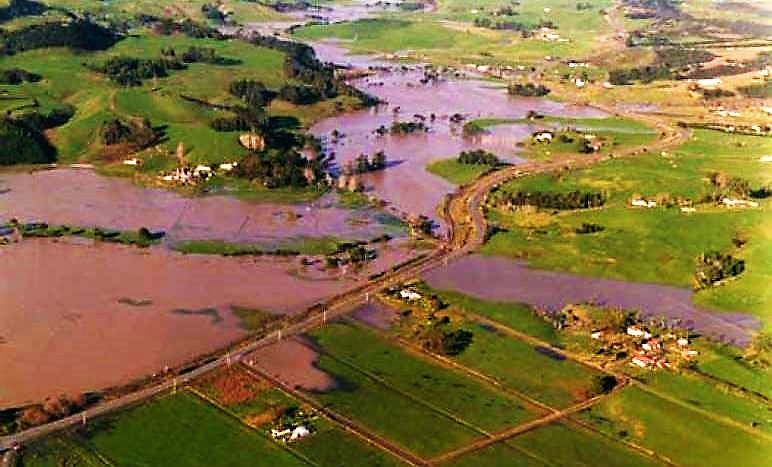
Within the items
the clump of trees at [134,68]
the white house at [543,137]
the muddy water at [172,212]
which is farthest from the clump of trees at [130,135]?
the white house at [543,137]

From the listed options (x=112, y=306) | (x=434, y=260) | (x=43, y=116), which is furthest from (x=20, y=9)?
(x=434, y=260)

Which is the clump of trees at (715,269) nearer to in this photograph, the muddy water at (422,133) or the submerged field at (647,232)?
the submerged field at (647,232)

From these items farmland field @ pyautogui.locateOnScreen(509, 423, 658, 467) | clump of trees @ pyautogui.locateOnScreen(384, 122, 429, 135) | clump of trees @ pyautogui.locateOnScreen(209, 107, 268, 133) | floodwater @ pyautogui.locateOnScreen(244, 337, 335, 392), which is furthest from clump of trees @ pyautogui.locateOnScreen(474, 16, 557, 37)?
farmland field @ pyautogui.locateOnScreen(509, 423, 658, 467)

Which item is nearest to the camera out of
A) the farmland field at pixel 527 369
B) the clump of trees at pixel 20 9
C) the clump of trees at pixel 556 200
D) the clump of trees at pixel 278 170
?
the farmland field at pixel 527 369

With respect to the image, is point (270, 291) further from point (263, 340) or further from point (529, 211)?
point (529, 211)

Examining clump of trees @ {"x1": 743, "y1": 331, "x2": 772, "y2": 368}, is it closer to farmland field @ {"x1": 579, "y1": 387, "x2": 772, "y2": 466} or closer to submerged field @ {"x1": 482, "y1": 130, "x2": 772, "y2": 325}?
submerged field @ {"x1": 482, "y1": 130, "x2": 772, "y2": 325}

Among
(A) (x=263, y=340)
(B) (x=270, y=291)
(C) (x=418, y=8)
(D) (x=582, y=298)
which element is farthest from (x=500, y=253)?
(C) (x=418, y=8)
